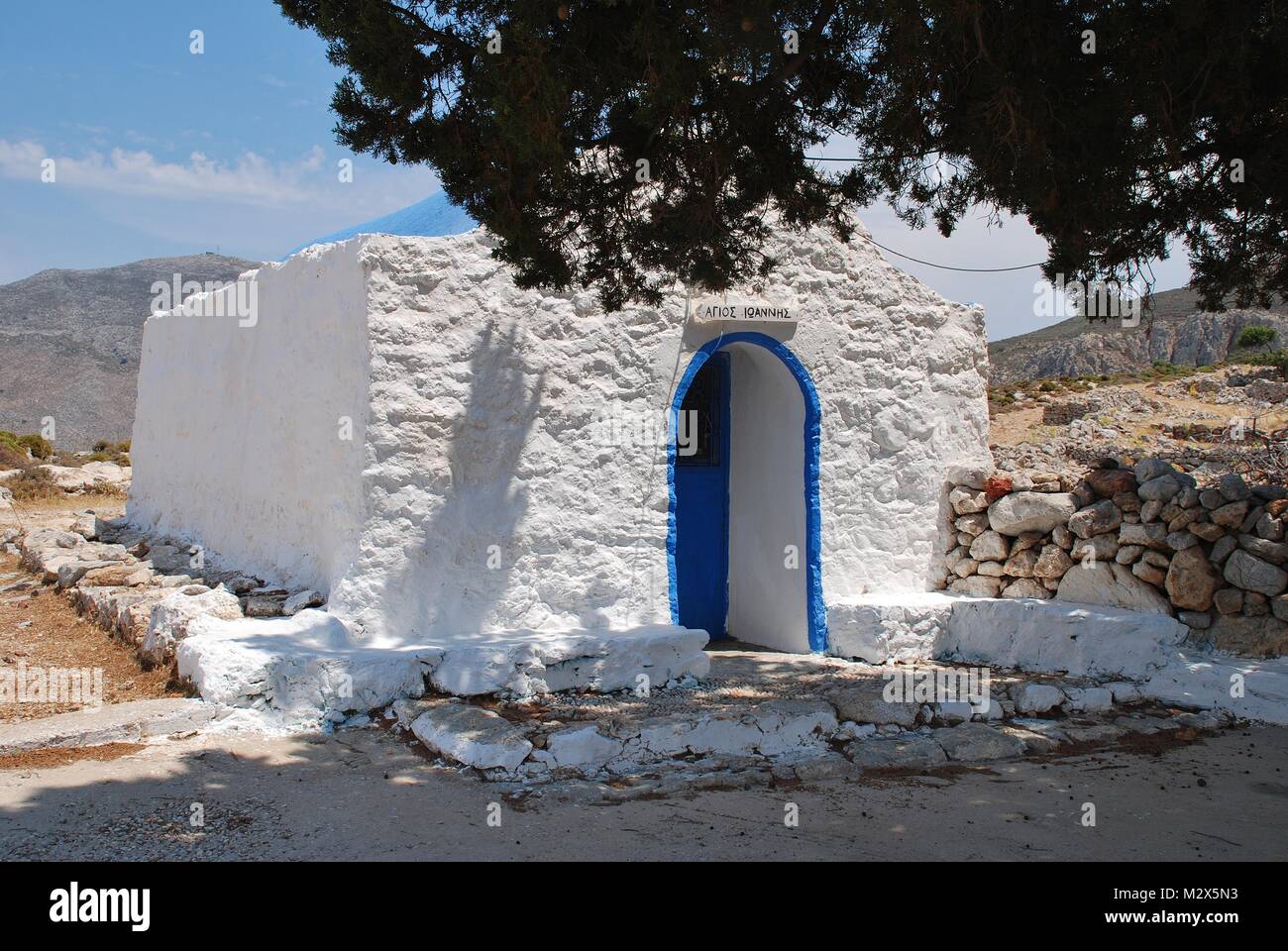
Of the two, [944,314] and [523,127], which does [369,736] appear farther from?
[944,314]

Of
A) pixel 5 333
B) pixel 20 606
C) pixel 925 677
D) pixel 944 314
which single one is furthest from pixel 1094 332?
pixel 5 333

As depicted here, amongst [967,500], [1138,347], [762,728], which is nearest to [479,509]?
[762,728]

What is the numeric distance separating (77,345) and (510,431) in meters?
48.3

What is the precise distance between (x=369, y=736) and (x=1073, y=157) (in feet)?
15.5

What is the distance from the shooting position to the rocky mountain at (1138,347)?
2852 centimetres

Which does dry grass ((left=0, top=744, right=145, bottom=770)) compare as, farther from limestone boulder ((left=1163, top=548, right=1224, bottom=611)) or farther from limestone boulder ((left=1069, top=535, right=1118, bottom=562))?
limestone boulder ((left=1163, top=548, right=1224, bottom=611))

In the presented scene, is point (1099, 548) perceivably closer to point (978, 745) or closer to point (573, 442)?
point (978, 745)

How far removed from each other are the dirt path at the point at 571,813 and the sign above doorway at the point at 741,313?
3.73 metres

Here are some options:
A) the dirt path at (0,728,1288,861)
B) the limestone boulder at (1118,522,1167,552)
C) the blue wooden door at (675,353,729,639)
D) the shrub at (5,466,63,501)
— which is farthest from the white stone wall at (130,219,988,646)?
the shrub at (5,466,63,501)

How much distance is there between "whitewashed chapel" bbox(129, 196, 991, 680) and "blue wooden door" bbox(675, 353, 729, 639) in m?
0.02

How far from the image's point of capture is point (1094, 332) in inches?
1233

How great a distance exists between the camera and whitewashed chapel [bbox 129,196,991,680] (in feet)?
21.5

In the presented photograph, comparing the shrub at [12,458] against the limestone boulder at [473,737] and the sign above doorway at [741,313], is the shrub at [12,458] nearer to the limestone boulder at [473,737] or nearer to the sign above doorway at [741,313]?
the sign above doorway at [741,313]

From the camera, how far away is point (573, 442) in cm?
713
